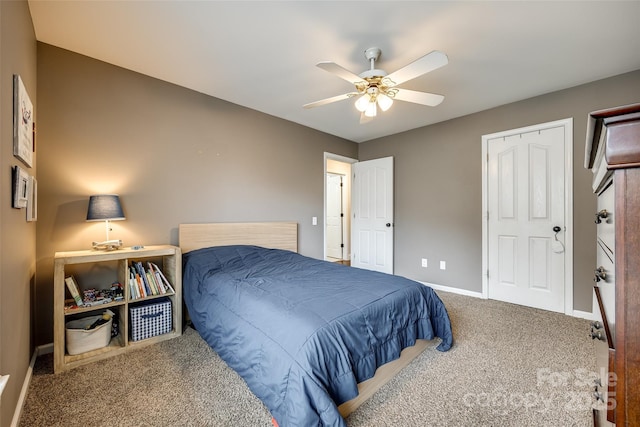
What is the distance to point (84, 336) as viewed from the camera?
1.97m

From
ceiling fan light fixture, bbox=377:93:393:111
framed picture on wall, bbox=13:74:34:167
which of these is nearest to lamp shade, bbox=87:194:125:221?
framed picture on wall, bbox=13:74:34:167

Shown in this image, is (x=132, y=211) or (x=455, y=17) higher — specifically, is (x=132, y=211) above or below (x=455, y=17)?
below

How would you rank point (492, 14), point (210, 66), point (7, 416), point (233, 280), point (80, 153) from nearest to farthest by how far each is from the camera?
point (7, 416) < point (492, 14) < point (233, 280) < point (80, 153) < point (210, 66)

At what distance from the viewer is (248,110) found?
3350 millimetres

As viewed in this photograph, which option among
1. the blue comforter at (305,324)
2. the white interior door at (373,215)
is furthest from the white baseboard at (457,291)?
the blue comforter at (305,324)

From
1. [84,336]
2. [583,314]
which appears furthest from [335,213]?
[84,336]

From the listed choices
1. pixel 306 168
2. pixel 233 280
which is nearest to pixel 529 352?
pixel 233 280

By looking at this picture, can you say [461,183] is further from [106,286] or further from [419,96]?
[106,286]

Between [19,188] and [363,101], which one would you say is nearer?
[19,188]

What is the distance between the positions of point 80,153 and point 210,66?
1346mm

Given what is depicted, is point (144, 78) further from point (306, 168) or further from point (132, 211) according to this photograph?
point (306, 168)

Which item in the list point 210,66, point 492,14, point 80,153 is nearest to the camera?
point 492,14

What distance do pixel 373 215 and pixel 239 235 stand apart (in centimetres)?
234

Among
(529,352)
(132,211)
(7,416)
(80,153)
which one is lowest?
(529,352)
